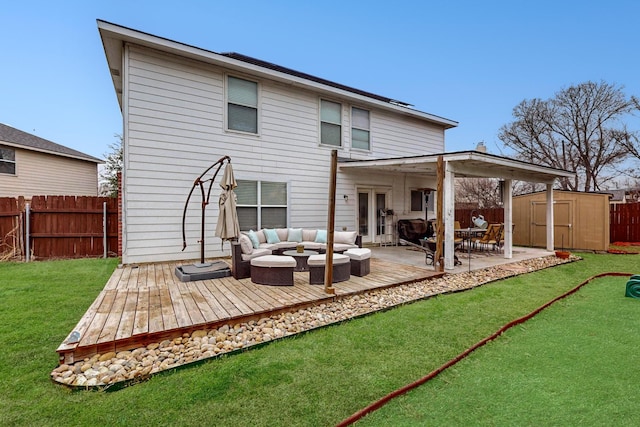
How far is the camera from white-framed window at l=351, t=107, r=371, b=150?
10.1 meters

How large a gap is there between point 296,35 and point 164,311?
14.6 metres

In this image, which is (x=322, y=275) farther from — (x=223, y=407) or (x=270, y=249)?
(x=223, y=407)

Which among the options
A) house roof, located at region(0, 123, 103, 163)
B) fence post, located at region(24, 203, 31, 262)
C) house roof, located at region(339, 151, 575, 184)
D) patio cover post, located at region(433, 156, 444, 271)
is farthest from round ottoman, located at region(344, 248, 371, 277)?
house roof, located at region(0, 123, 103, 163)

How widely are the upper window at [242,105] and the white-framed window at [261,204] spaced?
4.83 ft

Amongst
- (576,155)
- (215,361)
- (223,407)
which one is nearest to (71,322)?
(215,361)

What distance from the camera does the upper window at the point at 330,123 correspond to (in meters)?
9.49

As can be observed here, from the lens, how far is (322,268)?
5340mm

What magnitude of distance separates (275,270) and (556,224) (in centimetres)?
1129

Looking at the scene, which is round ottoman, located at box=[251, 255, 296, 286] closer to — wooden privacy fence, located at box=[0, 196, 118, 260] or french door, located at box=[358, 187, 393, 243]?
french door, located at box=[358, 187, 393, 243]

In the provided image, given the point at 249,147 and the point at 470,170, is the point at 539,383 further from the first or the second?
the point at 249,147

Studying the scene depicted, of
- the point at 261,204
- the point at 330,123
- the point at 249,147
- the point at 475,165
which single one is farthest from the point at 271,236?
the point at 475,165

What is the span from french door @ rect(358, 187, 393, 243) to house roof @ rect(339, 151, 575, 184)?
918 mm

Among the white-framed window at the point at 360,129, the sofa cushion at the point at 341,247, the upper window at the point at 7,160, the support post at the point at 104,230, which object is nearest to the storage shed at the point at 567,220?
the white-framed window at the point at 360,129

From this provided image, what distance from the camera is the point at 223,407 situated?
7.68ft
